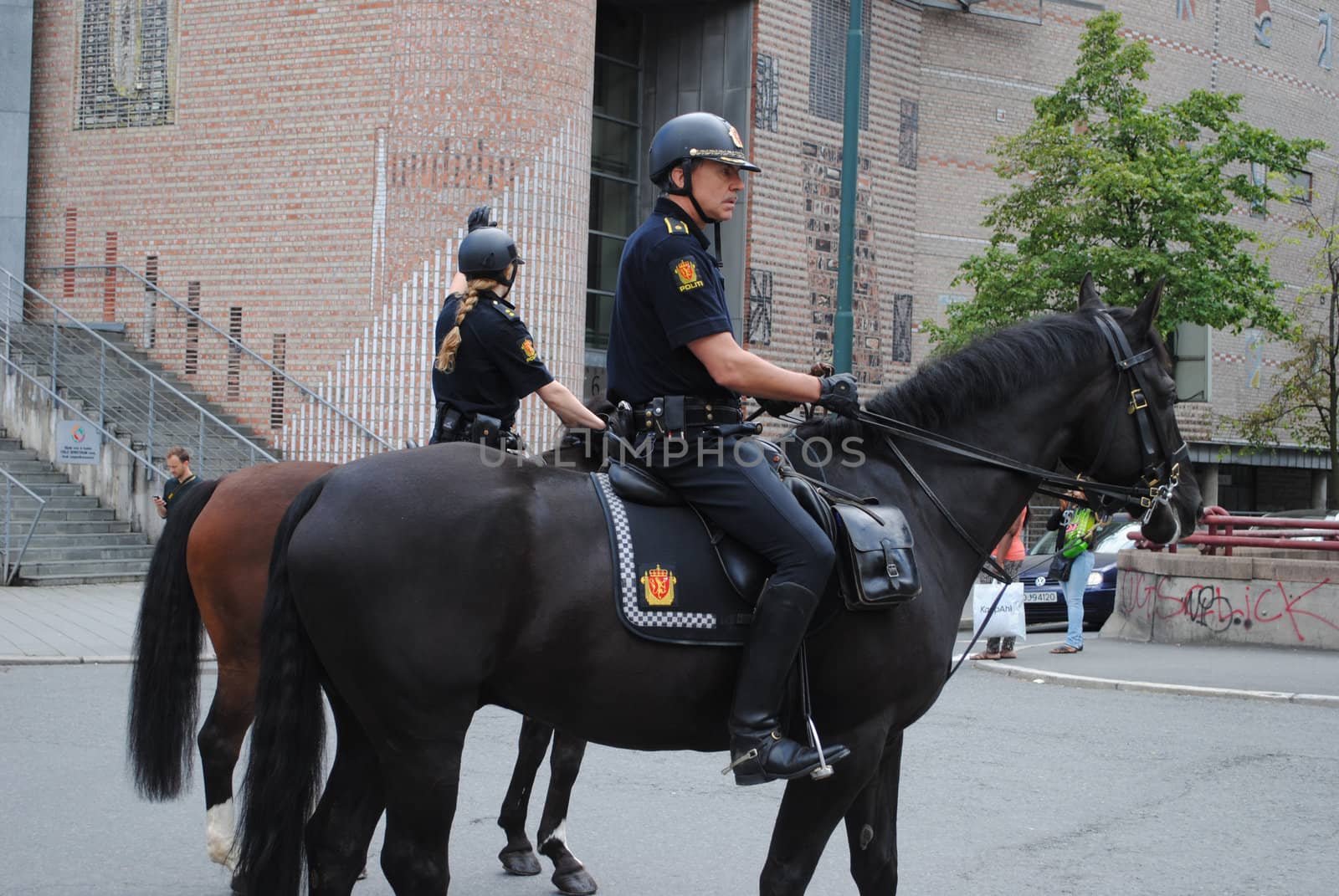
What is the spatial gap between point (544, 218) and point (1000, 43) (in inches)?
564

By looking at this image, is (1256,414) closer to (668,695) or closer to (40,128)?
(40,128)

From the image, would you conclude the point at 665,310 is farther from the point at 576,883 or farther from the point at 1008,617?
the point at 1008,617

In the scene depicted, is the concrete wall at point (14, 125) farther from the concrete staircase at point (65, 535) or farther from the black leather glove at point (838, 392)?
the black leather glove at point (838, 392)

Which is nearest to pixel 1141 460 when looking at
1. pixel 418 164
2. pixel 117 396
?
pixel 418 164

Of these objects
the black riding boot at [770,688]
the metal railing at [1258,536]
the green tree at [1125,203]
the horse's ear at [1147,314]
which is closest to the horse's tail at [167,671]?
the black riding boot at [770,688]

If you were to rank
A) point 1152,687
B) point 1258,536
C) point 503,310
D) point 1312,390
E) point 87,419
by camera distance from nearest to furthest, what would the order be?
point 503,310, point 1152,687, point 1258,536, point 87,419, point 1312,390

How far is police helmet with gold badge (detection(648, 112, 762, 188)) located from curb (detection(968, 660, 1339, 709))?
8.84 meters

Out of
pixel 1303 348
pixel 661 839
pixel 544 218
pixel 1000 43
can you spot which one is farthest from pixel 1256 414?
pixel 661 839

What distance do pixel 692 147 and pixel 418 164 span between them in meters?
15.3

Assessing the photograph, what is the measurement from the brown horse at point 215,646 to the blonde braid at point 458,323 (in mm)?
610

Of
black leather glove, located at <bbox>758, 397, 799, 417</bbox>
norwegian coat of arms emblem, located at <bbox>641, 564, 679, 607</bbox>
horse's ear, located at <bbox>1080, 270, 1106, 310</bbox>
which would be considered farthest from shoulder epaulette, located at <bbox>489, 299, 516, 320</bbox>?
horse's ear, located at <bbox>1080, 270, 1106, 310</bbox>

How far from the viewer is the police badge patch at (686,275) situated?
421 centimetres

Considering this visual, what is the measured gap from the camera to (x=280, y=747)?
4113mm

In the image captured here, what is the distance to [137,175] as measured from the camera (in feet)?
68.6
